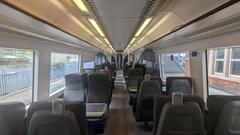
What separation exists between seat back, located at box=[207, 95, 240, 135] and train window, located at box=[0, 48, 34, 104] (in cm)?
302

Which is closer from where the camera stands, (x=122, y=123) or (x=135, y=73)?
(x=122, y=123)

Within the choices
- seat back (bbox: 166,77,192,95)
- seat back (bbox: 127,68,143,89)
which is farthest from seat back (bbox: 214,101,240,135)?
seat back (bbox: 127,68,143,89)

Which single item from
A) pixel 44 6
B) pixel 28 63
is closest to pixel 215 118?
pixel 44 6

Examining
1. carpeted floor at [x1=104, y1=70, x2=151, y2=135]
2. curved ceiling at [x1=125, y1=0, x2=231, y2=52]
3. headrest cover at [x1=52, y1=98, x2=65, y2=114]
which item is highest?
curved ceiling at [x1=125, y1=0, x2=231, y2=52]

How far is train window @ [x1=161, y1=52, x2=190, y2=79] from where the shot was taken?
7684 millimetres

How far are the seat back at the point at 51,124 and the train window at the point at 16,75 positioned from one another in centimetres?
204

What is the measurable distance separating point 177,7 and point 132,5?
1192 mm

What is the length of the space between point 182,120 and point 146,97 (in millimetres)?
2653

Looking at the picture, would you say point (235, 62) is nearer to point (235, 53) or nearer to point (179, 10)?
point (235, 53)

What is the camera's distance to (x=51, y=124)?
2.17 m

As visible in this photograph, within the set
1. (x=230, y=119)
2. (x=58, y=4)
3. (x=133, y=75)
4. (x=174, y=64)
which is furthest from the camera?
(x=133, y=75)

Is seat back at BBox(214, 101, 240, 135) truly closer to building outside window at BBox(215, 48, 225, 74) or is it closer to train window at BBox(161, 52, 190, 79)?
building outside window at BBox(215, 48, 225, 74)

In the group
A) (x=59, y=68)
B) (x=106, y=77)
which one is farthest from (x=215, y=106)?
(x=59, y=68)

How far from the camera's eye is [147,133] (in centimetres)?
556
